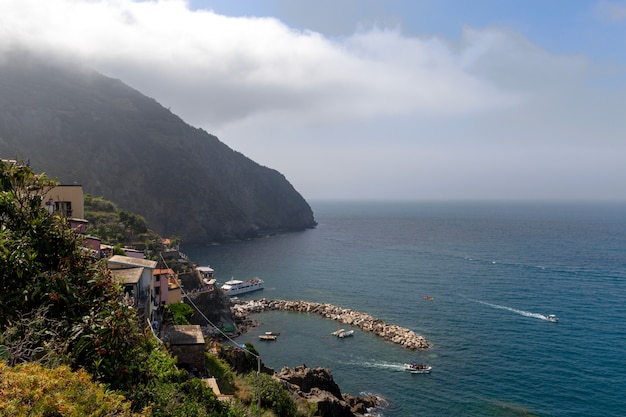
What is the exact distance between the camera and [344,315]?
208 ft

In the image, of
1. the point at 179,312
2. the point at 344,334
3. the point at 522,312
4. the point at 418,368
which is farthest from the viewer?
the point at 522,312

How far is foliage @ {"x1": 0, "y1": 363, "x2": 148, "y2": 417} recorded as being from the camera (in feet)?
25.0

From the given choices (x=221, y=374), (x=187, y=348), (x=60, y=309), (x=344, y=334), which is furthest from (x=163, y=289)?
(x=344, y=334)

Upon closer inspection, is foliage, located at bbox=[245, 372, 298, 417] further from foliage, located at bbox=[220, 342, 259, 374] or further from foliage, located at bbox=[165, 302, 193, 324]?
foliage, located at bbox=[165, 302, 193, 324]

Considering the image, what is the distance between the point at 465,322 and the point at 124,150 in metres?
125

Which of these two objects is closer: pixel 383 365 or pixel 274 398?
pixel 274 398

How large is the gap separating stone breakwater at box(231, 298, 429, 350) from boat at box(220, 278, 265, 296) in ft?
18.7

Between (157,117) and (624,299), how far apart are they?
538ft

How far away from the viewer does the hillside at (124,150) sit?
121m

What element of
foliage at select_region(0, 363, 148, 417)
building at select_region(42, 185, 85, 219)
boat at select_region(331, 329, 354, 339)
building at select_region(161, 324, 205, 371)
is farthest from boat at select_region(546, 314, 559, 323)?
foliage at select_region(0, 363, 148, 417)

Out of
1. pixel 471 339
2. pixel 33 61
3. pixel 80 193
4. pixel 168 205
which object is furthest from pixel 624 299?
pixel 33 61

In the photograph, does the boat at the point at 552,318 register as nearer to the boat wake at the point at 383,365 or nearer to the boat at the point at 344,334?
the boat wake at the point at 383,365

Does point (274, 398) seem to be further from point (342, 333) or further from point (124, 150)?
point (124, 150)

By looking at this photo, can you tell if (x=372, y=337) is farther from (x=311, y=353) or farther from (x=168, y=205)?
(x=168, y=205)
